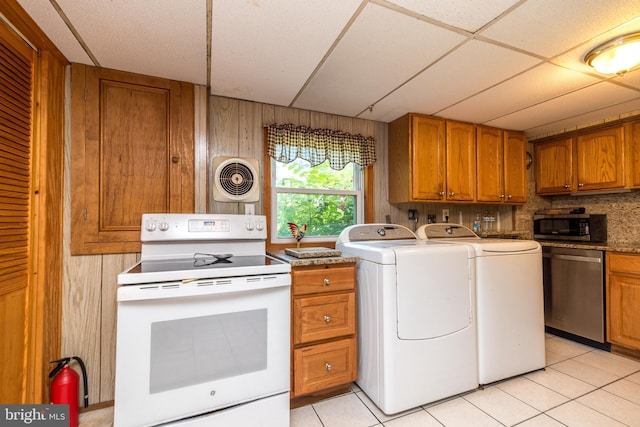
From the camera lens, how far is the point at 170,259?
178 cm

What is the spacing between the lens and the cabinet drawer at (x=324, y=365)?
1721 millimetres

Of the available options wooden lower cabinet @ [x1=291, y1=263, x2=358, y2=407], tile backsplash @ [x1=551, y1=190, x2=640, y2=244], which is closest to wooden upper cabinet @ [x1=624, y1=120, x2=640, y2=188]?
tile backsplash @ [x1=551, y1=190, x2=640, y2=244]

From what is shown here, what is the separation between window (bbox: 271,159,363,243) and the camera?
2480 millimetres

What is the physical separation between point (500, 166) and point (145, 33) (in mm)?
3213

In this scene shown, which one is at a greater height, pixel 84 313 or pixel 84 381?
pixel 84 313

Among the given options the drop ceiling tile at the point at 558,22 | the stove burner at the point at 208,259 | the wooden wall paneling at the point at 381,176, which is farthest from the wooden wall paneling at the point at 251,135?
the drop ceiling tile at the point at 558,22

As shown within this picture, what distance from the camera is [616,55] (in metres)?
1.62

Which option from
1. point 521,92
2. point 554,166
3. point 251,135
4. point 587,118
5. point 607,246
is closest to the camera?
point 521,92

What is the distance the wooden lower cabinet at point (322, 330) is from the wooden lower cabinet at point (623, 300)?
2302 mm

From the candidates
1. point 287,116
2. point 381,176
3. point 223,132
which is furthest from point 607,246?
point 223,132

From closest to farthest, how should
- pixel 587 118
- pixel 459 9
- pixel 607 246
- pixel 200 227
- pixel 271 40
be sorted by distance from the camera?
pixel 459 9, pixel 271 40, pixel 200 227, pixel 607 246, pixel 587 118

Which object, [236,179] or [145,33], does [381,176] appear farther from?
[145,33]

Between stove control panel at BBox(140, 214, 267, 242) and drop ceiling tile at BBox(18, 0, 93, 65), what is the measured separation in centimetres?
99

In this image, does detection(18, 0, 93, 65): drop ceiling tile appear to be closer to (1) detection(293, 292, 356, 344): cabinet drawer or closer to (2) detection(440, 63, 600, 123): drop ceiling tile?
(1) detection(293, 292, 356, 344): cabinet drawer
